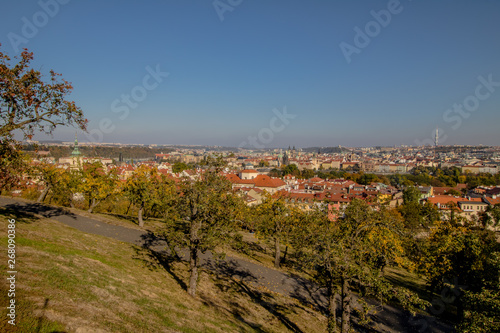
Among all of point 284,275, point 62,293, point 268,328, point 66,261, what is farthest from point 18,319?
point 284,275

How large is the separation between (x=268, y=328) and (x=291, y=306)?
383 cm

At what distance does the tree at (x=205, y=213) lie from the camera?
474 inches

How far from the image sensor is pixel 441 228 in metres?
24.0

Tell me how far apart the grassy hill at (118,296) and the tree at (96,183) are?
429 inches

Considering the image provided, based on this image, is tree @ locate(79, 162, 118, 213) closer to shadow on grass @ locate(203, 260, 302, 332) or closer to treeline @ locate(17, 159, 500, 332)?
shadow on grass @ locate(203, 260, 302, 332)

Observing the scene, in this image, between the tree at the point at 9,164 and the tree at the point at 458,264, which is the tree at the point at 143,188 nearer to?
the tree at the point at 9,164

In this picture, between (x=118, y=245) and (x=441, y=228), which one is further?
(x=441, y=228)

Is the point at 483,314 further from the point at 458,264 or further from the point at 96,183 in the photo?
the point at 96,183

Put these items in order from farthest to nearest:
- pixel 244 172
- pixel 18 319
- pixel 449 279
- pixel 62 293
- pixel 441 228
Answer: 1. pixel 244 172
2. pixel 441 228
3. pixel 449 279
4. pixel 62 293
5. pixel 18 319

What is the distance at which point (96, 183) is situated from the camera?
92.0 ft

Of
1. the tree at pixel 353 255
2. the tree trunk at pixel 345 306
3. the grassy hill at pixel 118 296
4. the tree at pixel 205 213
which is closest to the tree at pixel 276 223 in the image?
the grassy hill at pixel 118 296

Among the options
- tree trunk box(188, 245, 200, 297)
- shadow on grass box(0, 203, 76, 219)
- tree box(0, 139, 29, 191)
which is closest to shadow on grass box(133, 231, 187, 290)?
tree trunk box(188, 245, 200, 297)

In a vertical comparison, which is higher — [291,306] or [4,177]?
[4,177]

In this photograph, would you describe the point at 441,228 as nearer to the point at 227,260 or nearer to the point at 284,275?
the point at 284,275
